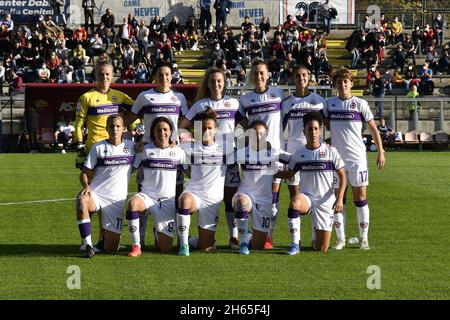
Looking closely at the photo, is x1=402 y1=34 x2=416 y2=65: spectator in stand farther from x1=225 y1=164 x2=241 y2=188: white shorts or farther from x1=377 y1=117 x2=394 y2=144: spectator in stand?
x1=225 y1=164 x2=241 y2=188: white shorts

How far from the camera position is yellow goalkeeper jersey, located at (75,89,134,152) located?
1295cm

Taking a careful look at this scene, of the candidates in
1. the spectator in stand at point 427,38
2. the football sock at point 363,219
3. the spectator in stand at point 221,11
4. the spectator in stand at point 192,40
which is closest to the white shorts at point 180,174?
the football sock at point 363,219

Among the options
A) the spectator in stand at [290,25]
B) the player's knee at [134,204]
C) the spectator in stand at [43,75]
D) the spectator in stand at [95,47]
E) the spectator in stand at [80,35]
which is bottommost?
the player's knee at [134,204]

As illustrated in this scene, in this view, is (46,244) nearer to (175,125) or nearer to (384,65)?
(175,125)

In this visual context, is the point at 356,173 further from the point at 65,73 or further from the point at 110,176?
the point at 65,73

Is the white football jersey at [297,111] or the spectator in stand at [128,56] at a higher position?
the spectator in stand at [128,56]

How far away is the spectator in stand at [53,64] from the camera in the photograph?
4042 centimetres

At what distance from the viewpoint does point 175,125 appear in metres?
12.9

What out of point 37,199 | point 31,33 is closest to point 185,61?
point 31,33

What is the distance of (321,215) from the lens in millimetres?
12305

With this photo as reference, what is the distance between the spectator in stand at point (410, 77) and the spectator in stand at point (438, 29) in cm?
400

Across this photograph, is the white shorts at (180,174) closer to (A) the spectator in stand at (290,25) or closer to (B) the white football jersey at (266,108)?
(B) the white football jersey at (266,108)

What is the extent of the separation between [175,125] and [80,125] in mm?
1146

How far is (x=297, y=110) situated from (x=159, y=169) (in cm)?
185
